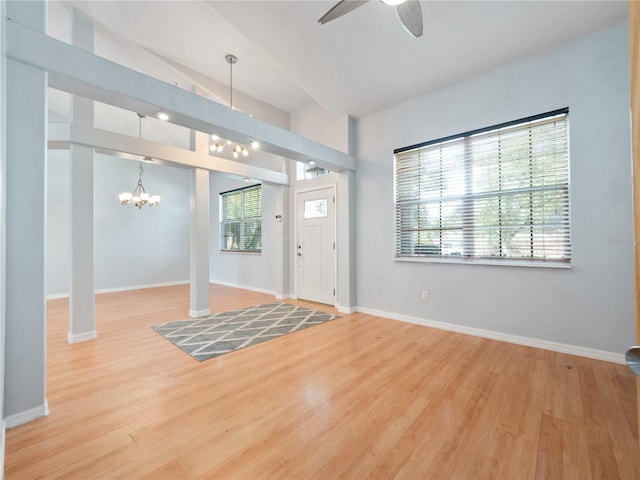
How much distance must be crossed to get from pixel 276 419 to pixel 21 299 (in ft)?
5.91

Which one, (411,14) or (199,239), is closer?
(411,14)

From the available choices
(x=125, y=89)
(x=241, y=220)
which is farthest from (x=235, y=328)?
(x=241, y=220)

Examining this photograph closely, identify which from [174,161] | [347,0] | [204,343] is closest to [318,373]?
[204,343]

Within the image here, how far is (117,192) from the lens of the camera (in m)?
6.47

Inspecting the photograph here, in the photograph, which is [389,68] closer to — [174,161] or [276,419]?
[174,161]

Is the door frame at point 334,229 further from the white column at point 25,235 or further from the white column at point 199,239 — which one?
the white column at point 25,235

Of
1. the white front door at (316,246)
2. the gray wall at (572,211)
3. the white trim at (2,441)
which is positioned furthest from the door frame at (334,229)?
the white trim at (2,441)

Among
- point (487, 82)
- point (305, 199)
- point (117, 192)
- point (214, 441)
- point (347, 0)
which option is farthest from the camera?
point (117, 192)

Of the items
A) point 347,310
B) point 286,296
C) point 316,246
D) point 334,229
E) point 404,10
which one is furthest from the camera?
point 286,296

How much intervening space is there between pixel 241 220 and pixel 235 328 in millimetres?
3871

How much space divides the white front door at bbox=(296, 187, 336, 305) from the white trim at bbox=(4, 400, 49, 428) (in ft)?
11.8

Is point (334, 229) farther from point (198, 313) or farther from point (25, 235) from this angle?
point (25, 235)

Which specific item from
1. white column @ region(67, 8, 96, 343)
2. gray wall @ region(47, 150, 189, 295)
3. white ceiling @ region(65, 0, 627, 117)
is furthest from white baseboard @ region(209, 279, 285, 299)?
white ceiling @ region(65, 0, 627, 117)

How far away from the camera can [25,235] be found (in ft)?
5.92
